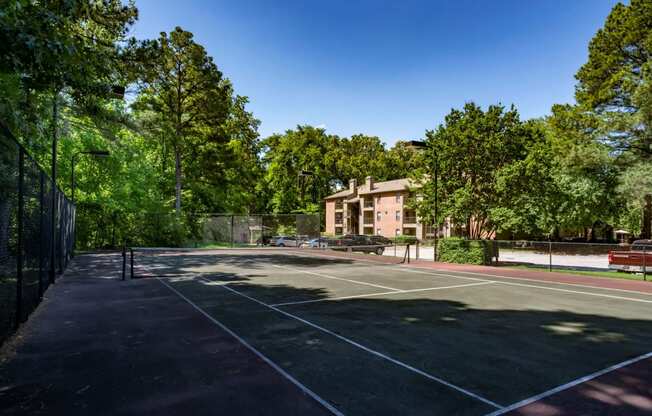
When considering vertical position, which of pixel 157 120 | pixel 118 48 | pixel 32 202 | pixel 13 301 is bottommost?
pixel 13 301

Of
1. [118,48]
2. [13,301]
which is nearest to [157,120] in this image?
[118,48]

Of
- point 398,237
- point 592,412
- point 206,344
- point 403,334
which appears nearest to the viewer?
point 592,412

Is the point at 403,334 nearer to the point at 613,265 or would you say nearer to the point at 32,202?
the point at 32,202

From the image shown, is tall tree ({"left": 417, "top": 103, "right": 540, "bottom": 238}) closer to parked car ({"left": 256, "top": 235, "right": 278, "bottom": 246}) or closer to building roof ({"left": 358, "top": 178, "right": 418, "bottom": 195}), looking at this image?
parked car ({"left": 256, "top": 235, "right": 278, "bottom": 246})

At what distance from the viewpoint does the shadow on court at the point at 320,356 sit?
14.7 ft

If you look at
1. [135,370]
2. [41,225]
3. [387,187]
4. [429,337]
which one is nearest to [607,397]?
[429,337]

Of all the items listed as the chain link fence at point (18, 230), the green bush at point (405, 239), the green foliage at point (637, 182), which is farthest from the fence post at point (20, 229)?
the green bush at point (405, 239)

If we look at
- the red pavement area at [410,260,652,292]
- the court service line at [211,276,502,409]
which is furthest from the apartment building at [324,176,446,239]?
the court service line at [211,276,502,409]

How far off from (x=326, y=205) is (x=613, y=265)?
192ft

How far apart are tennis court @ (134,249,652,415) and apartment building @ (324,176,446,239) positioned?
4172 centimetres

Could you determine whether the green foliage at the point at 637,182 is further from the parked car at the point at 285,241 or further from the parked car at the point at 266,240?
the parked car at the point at 266,240

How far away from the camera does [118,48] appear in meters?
11.7

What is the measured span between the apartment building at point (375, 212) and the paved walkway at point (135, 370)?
4757 centimetres

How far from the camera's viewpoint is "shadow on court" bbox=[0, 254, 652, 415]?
176 inches
